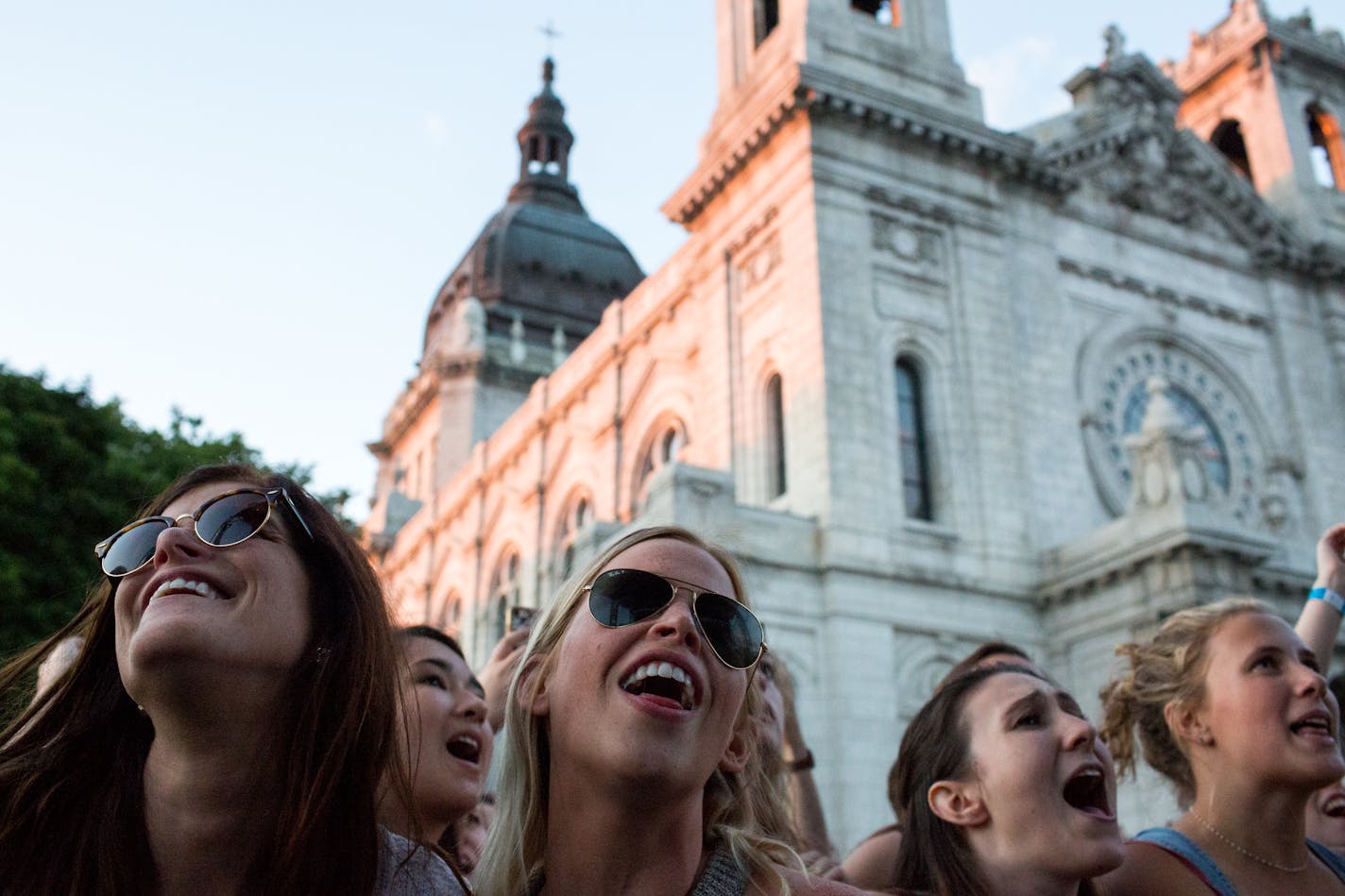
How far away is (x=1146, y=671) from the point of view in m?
4.57

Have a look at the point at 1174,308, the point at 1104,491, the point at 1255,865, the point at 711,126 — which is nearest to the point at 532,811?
the point at 1255,865

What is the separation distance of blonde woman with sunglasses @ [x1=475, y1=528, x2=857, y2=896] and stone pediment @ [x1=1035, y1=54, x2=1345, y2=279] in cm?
2398

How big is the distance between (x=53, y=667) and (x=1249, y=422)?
25.5 m

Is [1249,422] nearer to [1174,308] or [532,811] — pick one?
[1174,308]

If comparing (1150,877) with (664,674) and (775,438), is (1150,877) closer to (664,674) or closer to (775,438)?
(664,674)

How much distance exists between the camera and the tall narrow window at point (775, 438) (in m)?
20.9

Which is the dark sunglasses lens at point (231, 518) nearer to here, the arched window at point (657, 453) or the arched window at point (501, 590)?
the arched window at point (657, 453)

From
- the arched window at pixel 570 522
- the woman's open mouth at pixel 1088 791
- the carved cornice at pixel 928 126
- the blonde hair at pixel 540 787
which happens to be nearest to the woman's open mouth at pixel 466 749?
the blonde hair at pixel 540 787

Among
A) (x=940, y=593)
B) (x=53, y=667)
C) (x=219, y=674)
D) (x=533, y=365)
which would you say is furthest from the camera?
(x=533, y=365)

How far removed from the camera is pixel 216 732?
8.59 feet

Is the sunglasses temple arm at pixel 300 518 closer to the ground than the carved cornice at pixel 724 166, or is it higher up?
closer to the ground

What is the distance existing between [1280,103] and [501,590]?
23.3 m

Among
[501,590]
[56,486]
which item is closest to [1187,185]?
[501,590]

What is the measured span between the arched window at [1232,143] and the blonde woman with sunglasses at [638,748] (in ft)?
115
